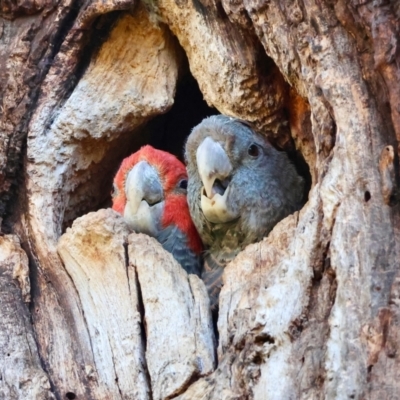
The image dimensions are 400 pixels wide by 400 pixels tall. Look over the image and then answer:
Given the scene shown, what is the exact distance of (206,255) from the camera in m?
3.27

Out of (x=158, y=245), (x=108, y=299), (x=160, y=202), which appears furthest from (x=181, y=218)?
(x=108, y=299)

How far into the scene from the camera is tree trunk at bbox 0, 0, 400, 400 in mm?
2014


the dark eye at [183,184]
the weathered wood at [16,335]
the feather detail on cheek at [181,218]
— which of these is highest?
the dark eye at [183,184]

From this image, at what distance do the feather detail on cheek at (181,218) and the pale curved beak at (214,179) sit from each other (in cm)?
32

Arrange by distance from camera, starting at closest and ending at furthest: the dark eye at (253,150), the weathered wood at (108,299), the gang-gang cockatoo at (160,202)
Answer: the weathered wood at (108,299)
the dark eye at (253,150)
the gang-gang cockatoo at (160,202)

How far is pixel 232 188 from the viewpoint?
9.86 feet

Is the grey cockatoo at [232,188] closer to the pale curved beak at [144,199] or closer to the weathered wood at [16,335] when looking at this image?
the pale curved beak at [144,199]

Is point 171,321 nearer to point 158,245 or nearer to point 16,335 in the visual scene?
point 158,245

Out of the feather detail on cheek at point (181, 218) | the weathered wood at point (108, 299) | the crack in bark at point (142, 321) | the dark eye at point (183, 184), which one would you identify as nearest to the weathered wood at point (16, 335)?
the weathered wood at point (108, 299)

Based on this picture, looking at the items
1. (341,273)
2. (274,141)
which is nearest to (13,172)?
(274,141)

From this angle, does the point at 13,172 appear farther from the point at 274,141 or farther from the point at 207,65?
the point at 274,141

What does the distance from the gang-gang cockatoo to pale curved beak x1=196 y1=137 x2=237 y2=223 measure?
1.02 feet

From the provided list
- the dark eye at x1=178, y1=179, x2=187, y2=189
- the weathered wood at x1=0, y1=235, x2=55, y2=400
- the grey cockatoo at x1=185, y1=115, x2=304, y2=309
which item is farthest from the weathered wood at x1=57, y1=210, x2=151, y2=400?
the dark eye at x1=178, y1=179, x2=187, y2=189

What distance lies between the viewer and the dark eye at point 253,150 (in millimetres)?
3109
